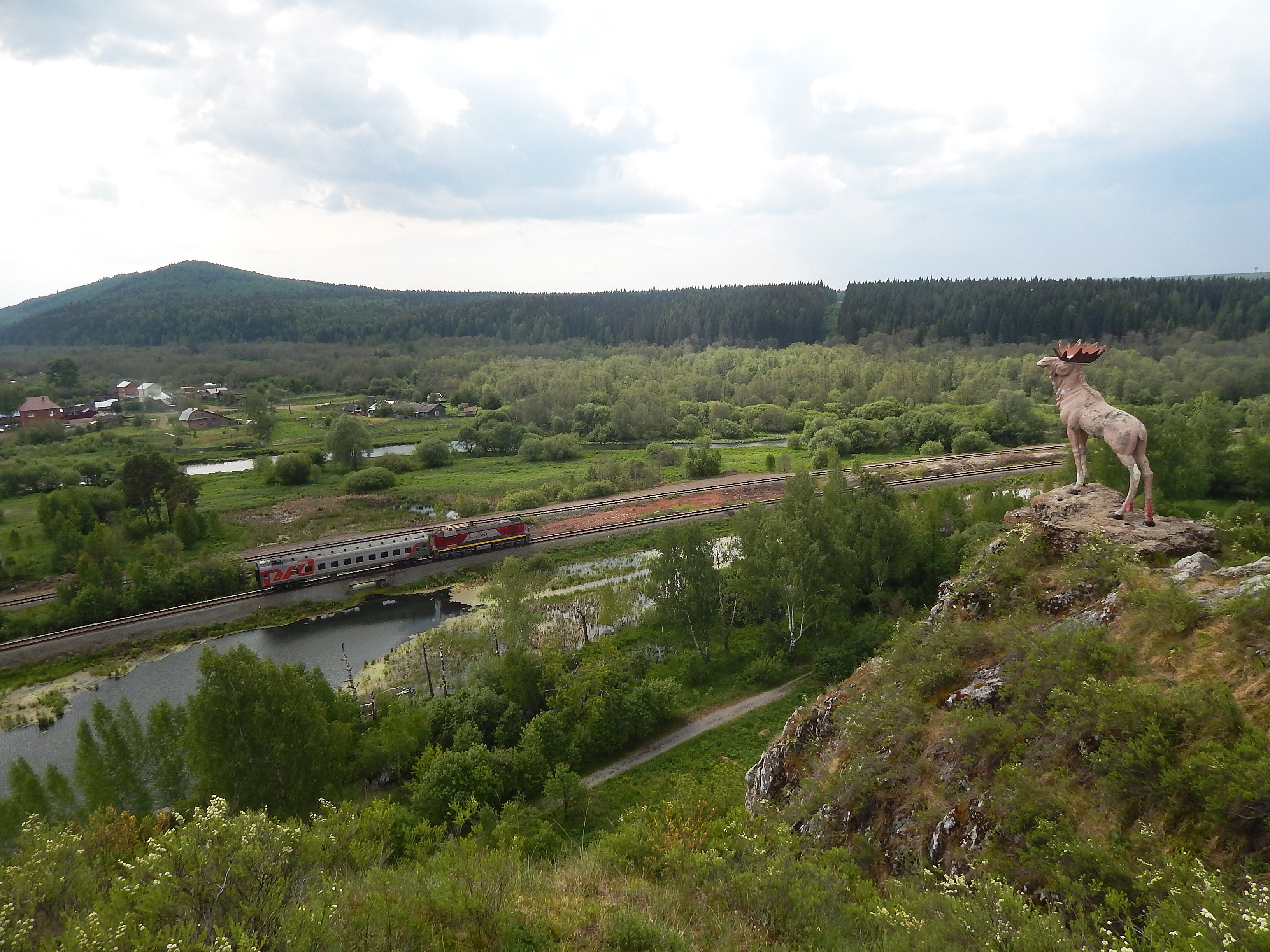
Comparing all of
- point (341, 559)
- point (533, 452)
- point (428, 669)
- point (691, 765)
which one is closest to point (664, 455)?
point (533, 452)

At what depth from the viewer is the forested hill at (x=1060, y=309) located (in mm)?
113938

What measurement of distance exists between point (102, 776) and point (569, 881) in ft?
48.1

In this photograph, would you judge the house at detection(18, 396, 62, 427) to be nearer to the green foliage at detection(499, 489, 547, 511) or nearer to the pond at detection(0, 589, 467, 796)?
the green foliage at detection(499, 489, 547, 511)

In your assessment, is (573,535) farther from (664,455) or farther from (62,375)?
(62,375)

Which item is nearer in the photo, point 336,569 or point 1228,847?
point 1228,847

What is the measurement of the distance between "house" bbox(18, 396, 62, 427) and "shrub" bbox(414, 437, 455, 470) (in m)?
51.9

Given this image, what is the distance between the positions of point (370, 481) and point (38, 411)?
58.8 m

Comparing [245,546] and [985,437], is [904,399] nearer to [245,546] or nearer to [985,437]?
[985,437]

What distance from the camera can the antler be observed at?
1534cm

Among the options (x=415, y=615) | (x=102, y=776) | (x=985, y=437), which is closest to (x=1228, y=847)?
(x=102, y=776)

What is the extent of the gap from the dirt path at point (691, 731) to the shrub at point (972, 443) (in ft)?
180

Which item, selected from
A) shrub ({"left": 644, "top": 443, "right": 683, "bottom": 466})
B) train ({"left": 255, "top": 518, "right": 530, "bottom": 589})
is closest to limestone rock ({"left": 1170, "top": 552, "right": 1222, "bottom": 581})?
train ({"left": 255, "top": 518, "right": 530, "bottom": 589})

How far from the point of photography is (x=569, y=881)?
36.6 ft

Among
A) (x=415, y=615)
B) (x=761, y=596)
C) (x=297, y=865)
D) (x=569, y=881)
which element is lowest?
(x=415, y=615)
